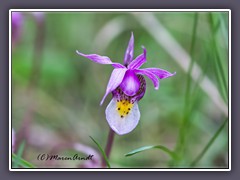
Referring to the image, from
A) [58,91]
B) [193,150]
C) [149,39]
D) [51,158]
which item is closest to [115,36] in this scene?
[149,39]

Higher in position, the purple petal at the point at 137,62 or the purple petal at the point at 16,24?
the purple petal at the point at 16,24

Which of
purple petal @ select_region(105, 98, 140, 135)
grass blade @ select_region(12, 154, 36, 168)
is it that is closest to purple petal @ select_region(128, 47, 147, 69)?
purple petal @ select_region(105, 98, 140, 135)

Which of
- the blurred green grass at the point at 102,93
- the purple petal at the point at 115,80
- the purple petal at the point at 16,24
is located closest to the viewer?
the purple petal at the point at 115,80

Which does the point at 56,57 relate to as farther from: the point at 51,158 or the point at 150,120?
the point at 51,158

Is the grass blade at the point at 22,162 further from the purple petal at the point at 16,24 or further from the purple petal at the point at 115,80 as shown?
the purple petal at the point at 16,24

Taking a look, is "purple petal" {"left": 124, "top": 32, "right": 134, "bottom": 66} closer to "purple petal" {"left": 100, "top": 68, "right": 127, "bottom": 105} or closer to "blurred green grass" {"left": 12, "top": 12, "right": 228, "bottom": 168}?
"purple petal" {"left": 100, "top": 68, "right": 127, "bottom": 105}

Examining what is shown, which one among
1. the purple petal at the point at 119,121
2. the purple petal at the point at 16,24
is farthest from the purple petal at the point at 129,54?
the purple petal at the point at 16,24
